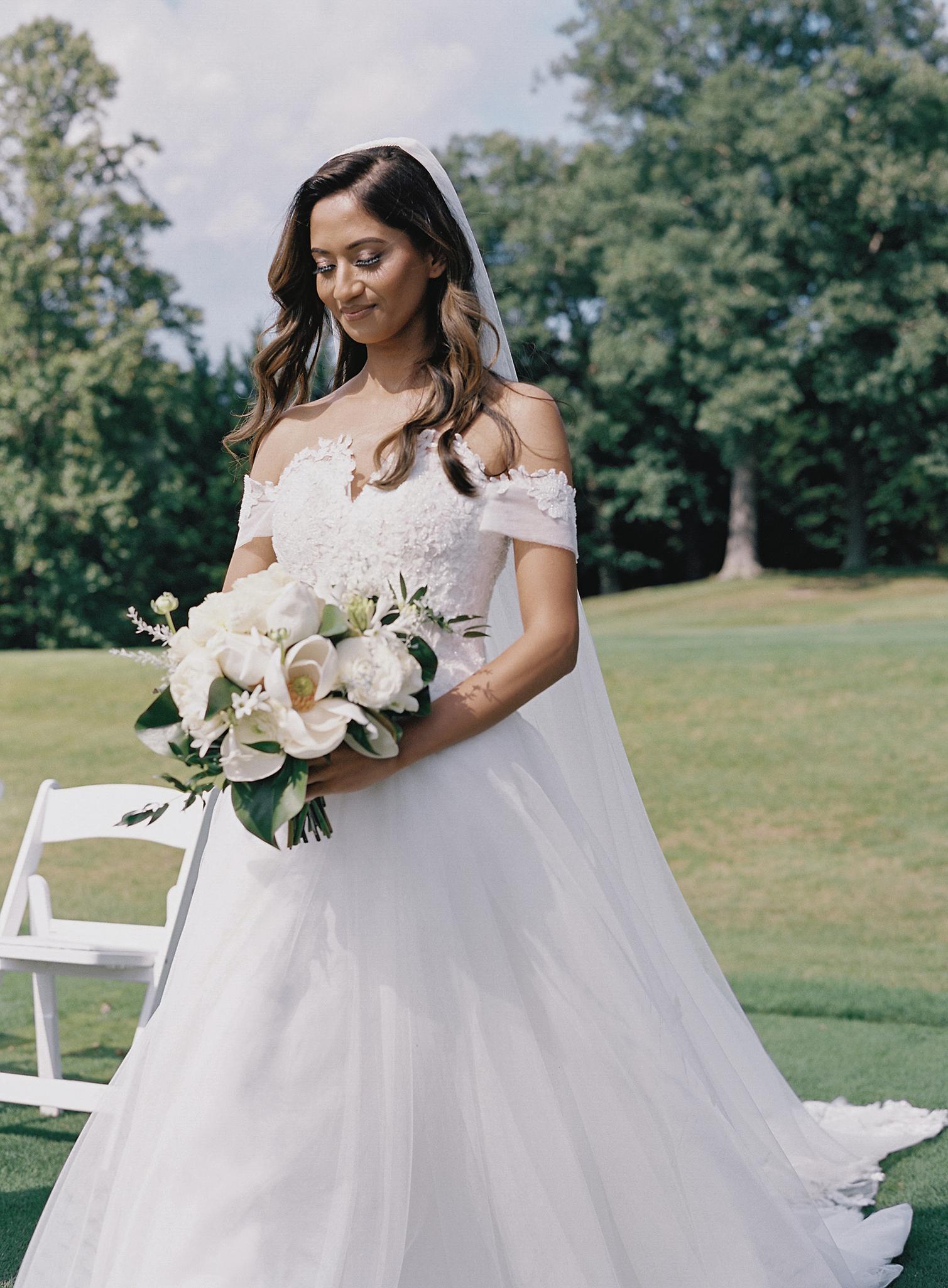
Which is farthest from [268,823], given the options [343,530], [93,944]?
[93,944]

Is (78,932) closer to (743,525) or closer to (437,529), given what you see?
(437,529)

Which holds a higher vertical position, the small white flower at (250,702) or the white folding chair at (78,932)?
the small white flower at (250,702)

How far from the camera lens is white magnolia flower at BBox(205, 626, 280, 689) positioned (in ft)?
7.68

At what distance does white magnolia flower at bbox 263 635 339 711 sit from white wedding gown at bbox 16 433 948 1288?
257 mm

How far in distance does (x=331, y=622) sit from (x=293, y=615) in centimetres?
8

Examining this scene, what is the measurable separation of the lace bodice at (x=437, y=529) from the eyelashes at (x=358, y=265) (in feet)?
1.29

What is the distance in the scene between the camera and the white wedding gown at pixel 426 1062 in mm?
2418

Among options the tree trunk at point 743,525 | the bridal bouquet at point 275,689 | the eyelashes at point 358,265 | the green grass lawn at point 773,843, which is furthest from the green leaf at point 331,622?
the tree trunk at point 743,525

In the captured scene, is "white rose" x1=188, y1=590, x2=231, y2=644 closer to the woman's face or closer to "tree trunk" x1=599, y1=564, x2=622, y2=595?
the woman's face

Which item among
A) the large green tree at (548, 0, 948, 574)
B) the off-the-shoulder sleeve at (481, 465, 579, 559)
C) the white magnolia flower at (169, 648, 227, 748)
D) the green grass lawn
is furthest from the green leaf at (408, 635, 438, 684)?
the large green tree at (548, 0, 948, 574)

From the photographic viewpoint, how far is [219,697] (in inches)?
91.7

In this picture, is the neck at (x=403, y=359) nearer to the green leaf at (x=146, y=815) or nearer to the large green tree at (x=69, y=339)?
the green leaf at (x=146, y=815)

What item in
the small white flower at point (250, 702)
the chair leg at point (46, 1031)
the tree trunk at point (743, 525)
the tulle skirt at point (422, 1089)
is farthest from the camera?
the tree trunk at point (743, 525)

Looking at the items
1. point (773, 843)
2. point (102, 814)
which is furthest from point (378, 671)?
point (773, 843)
